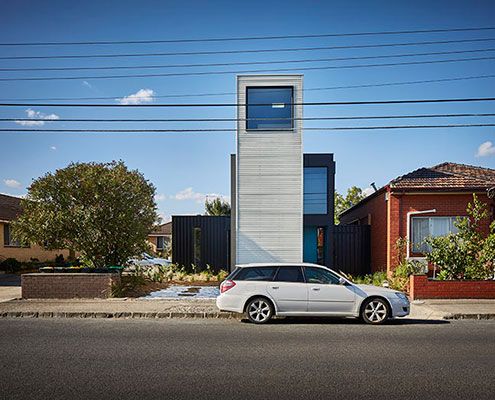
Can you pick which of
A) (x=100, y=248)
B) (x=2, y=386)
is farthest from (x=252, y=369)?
(x=100, y=248)

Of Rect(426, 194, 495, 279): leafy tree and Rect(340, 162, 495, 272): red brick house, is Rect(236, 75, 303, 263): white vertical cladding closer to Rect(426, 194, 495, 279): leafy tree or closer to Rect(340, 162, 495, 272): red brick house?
Rect(340, 162, 495, 272): red brick house

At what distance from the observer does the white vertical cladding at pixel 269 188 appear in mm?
17625

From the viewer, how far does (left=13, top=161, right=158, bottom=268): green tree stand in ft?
50.0

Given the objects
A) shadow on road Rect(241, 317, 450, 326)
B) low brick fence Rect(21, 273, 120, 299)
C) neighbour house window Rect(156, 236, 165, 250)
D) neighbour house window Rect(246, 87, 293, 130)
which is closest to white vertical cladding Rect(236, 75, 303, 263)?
neighbour house window Rect(246, 87, 293, 130)

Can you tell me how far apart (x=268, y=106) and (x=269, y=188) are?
10.8ft

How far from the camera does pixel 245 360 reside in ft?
23.4

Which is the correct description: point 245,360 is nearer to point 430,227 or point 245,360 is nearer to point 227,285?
point 227,285

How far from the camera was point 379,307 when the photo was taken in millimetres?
10453

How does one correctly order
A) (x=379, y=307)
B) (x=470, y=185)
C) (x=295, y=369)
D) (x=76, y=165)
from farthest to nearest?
(x=470, y=185) < (x=76, y=165) < (x=379, y=307) < (x=295, y=369)

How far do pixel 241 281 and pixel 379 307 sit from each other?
3.25 meters

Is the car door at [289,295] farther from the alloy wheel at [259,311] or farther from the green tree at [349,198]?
the green tree at [349,198]

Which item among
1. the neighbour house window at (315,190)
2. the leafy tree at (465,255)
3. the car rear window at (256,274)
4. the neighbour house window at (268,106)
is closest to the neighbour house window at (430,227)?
the leafy tree at (465,255)

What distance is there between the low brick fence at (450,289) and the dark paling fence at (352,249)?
6.46 meters

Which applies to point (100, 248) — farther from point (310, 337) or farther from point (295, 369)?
point (295, 369)
